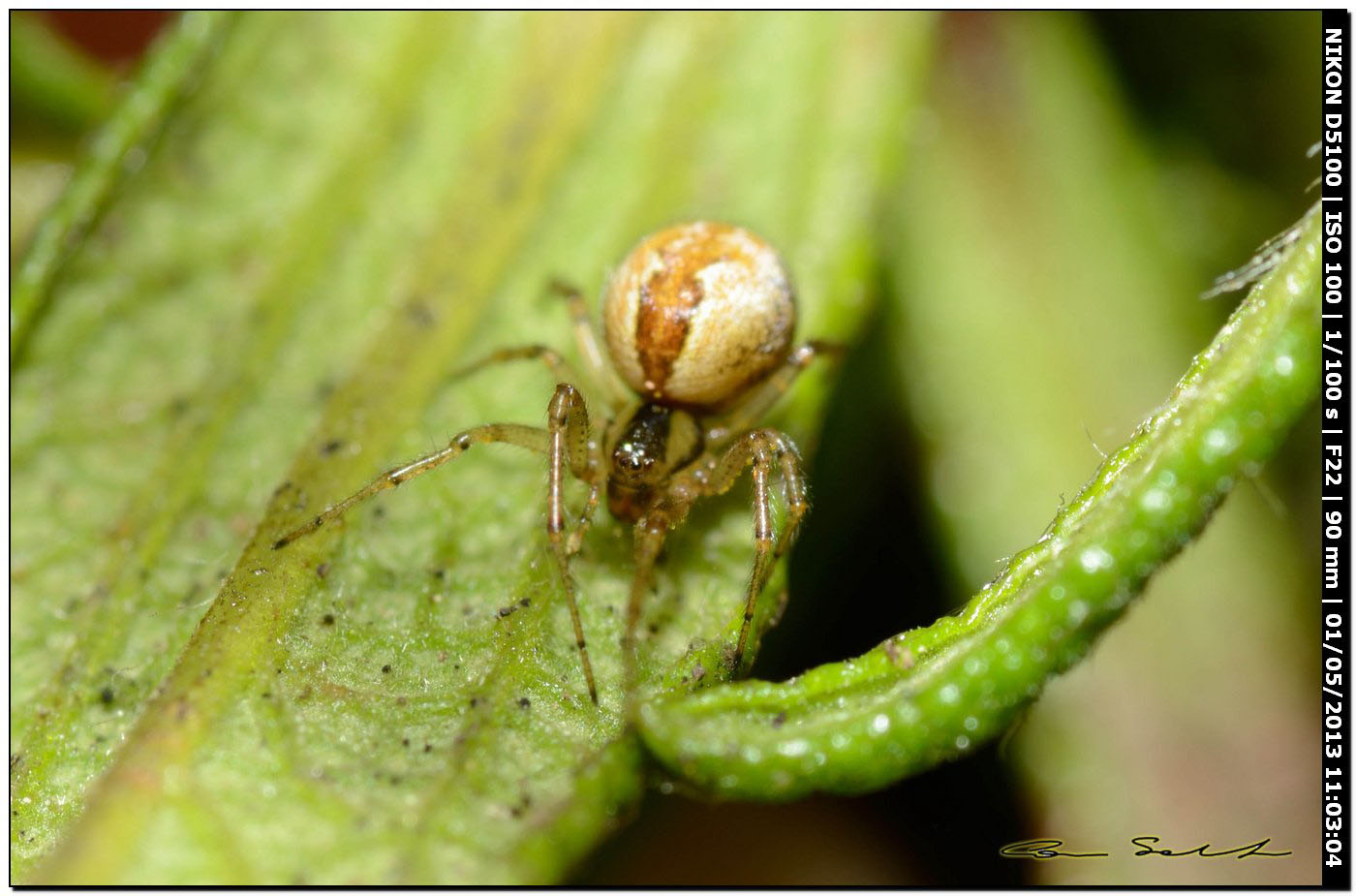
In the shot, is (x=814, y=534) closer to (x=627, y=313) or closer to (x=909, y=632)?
(x=627, y=313)

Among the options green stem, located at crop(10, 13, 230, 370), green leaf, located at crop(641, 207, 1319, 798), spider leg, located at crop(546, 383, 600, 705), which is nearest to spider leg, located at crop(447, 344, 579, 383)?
spider leg, located at crop(546, 383, 600, 705)

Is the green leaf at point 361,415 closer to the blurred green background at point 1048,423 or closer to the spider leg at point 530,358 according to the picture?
the spider leg at point 530,358

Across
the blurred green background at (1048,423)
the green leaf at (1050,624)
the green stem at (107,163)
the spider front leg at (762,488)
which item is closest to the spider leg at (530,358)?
the spider front leg at (762,488)

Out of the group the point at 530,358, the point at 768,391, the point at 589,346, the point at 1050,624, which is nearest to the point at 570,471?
the point at 530,358

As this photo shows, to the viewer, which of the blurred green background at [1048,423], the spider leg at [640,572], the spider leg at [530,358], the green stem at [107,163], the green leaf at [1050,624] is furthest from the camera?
the blurred green background at [1048,423]
